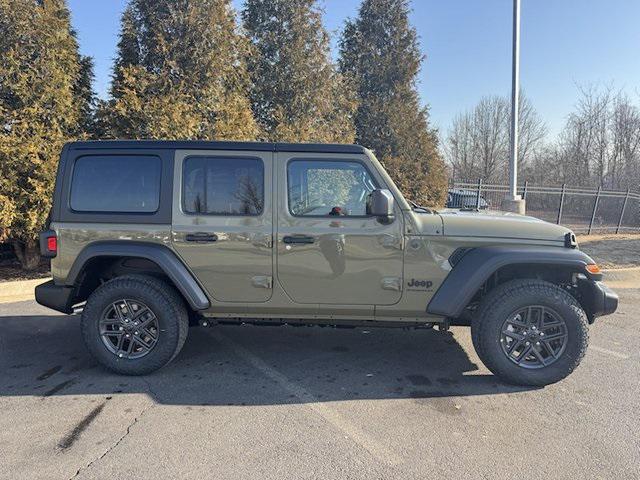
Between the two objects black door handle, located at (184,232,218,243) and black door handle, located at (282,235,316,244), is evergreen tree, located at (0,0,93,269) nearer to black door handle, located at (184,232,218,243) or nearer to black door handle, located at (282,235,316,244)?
Result: black door handle, located at (184,232,218,243)

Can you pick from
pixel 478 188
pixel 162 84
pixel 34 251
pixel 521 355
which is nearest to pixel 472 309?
pixel 521 355

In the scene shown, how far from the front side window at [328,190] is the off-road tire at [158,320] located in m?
1.38

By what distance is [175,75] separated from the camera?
321 inches

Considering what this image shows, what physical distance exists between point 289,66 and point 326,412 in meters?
8.65

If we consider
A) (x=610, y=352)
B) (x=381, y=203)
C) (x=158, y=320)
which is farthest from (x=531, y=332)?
(x=158, y=320)

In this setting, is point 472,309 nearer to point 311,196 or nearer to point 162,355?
point 311,196

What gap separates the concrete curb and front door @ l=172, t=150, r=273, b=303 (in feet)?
14.0

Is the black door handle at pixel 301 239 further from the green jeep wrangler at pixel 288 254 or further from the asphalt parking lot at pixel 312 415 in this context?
the asphalt parking lot at pixel 312 415

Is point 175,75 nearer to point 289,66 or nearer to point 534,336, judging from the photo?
point 289,66

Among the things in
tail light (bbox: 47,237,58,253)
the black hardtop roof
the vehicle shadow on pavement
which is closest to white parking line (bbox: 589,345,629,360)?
the vehicle shadow on pavement

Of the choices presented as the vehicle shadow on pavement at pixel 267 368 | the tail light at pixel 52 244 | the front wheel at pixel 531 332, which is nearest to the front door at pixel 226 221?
the vehicle shadow on pavement at pixel 267 368

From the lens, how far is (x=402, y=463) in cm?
263

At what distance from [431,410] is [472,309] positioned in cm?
106

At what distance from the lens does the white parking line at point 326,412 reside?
2.72 m
